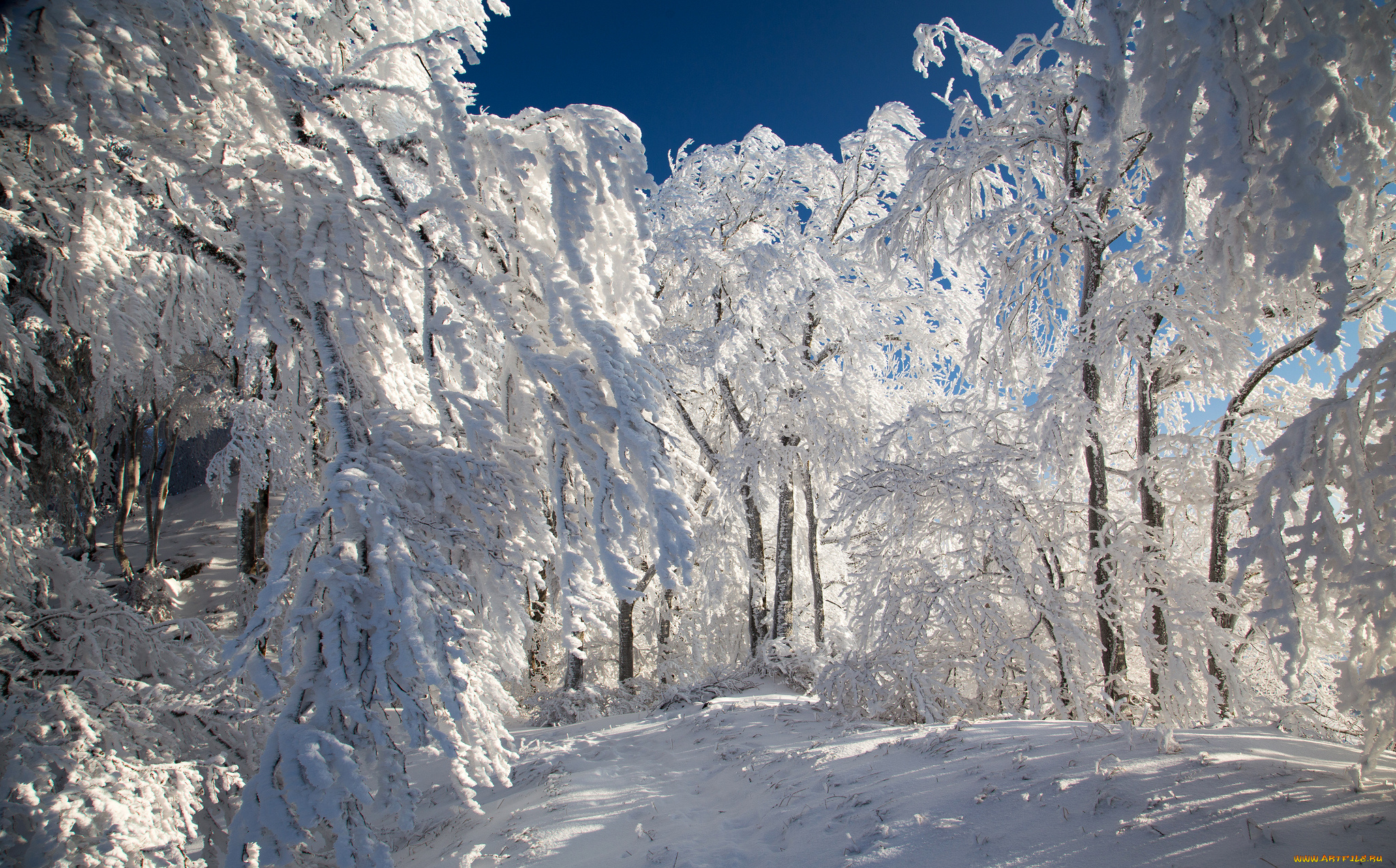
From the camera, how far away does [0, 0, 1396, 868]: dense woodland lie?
2.29m

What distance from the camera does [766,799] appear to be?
3.81 meters

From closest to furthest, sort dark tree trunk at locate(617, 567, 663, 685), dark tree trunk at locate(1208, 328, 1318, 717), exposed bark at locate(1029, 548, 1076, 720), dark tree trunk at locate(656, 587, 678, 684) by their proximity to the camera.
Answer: exposed bark at locate(1029, 548, 1076, 720) → dark tree trunk at locate(1208, 328, 1318, 717) → dark tree trunk at locate(617, 567, 663, 685) → dark tree trunk at locate(656, 587, 678, 684)

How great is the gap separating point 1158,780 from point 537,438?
3.59 meters

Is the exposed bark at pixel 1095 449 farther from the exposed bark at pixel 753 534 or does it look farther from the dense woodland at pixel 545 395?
the exposed bark at pixel 753 534

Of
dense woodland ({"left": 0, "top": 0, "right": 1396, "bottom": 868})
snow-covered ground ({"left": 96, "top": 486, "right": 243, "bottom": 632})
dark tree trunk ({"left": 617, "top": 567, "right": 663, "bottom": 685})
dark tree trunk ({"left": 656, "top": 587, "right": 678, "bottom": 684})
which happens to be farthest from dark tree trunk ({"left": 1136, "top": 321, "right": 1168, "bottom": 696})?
snow-covered ground ({"left": 96, "top": 486, "right": 243, "bottom": 632})

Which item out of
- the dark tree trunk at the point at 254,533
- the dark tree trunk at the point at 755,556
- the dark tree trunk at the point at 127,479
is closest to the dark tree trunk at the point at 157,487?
the dark tree trunk at the point at 127,479

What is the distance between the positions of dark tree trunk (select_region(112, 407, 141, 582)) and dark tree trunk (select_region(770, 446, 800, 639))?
56.4 feet

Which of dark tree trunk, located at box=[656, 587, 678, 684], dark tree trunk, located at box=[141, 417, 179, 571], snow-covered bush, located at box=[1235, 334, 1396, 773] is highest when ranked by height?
dark tree trunk, located at box=[141, 417, 179, 571]

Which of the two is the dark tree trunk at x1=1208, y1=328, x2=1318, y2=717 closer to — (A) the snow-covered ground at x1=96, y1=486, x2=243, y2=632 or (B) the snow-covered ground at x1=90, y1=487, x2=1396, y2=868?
(B) the snow-covered ground at x1=90, y1=487, x2=1396, y2=868

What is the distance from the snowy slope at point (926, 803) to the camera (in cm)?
227

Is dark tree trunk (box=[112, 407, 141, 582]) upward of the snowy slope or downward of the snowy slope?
upward

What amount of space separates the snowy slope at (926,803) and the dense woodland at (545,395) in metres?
0.44

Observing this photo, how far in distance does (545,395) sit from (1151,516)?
21.2 ft

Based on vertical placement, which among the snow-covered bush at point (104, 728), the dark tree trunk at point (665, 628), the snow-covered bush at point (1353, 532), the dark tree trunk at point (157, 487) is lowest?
the dark tree trunk at point (665, 628)
